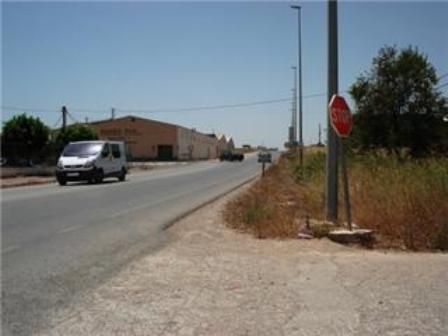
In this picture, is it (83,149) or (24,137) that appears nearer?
(83,149)

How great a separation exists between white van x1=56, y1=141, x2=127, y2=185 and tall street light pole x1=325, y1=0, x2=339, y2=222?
69.1ft

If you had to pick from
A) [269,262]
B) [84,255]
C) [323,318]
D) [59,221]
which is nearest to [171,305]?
[323,318]

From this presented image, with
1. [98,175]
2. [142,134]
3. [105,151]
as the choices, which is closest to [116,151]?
[105,151]

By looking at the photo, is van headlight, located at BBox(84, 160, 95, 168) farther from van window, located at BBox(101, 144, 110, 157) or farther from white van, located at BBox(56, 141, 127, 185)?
van window, located at BBox(101, 144, 110, 157)

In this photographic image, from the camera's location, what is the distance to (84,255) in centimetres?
1029

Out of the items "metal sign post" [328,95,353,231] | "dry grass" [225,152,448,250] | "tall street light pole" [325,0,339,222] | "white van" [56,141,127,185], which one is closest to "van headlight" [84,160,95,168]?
"white van" [56,141,127,185]

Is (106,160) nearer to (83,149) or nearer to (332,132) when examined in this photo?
(83,149)

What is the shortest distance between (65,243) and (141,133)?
96.2 m

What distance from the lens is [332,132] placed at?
12.8 meters

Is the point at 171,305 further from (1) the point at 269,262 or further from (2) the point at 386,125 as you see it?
(2) the point at 386,125

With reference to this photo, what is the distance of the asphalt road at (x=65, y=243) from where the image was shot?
23.4 ft

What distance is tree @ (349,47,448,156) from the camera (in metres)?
49.7

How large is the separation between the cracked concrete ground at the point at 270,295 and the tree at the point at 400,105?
134 ft

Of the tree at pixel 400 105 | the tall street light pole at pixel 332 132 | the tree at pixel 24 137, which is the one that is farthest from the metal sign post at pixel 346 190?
the tree at pixel 24 137
